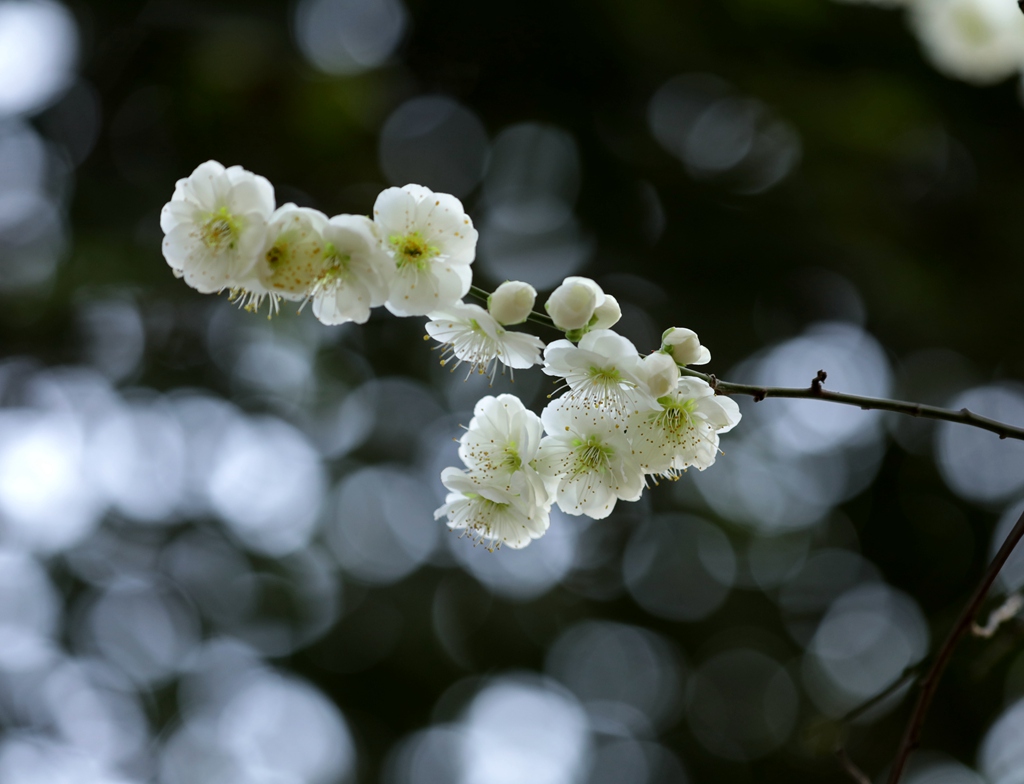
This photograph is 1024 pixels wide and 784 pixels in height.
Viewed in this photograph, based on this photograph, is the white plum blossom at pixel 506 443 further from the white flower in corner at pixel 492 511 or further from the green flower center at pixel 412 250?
→ the green flower center at pixel 412 250

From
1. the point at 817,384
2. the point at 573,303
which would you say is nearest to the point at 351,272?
the point at 573,303

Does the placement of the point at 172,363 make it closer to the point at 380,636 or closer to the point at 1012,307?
the point at 380,636

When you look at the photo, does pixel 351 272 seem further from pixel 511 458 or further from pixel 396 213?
pixel 511 458

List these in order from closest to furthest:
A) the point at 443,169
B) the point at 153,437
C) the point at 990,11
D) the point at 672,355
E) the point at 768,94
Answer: the point at 672,355 → the point at 990,11 → the point at 768,94 → the point at 443,169 → the point at 153,437

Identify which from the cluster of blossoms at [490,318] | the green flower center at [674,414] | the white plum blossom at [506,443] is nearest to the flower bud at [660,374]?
the cluster of blossoms at [490,318]

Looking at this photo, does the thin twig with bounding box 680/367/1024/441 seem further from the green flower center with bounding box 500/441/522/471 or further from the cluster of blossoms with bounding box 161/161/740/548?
the green flower center with bounding box 500/441/522/471

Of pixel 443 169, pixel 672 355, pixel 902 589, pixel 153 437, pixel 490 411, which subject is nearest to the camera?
pixel 672 355

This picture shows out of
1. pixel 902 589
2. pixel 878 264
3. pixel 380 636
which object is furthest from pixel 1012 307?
pixel 380 636
